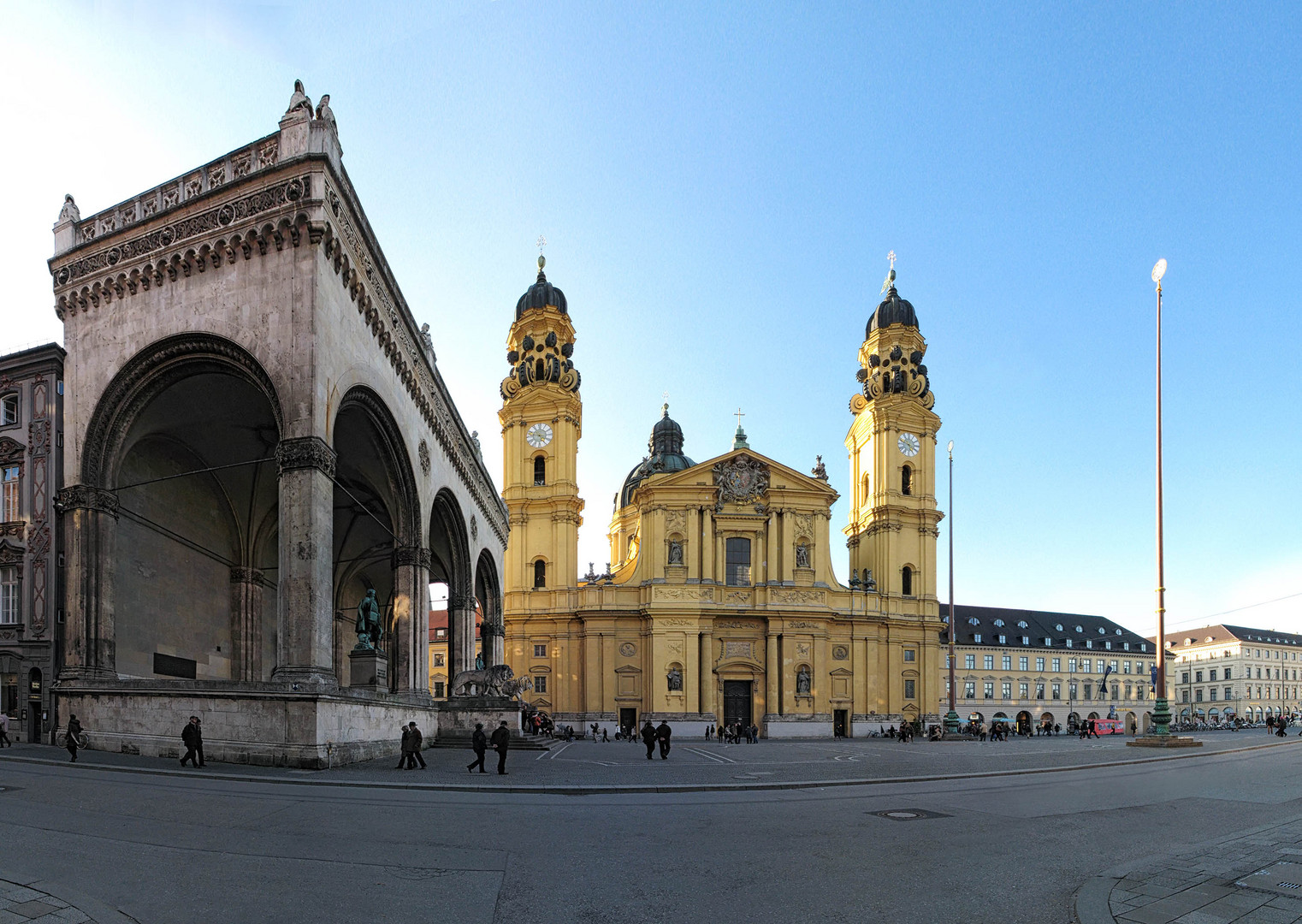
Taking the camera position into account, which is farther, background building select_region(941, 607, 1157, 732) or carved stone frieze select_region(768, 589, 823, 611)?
background building select_region(941, 607, 1157, 732)

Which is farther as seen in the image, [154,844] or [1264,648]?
[1264,648]

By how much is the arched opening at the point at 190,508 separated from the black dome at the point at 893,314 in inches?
2042

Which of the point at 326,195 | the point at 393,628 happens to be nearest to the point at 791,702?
the point at 393,628

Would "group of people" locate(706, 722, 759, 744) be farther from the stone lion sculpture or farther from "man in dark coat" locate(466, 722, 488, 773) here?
"man in dark coat" locate(466, 722, 488, 773)

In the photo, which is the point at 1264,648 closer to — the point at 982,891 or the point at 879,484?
the point at 879,484

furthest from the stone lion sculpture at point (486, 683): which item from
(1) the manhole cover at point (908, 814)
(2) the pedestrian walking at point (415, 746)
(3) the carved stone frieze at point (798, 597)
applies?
(3) the carved stone frieze at point (798, 597)

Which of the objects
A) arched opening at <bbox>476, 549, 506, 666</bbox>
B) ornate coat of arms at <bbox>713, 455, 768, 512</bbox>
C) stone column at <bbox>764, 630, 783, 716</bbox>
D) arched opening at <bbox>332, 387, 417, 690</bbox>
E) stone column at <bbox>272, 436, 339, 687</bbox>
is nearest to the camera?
stone column at <bbox>272, 436, 339, 687</bbox>

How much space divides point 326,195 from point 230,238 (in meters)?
2.76

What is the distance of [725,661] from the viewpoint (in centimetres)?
6016

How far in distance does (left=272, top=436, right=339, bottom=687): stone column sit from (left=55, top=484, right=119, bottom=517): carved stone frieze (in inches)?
263

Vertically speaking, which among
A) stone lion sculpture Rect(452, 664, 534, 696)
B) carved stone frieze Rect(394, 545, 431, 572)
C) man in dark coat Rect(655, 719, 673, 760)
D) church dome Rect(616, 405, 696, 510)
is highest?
church dome Rect(616, 405, 696, 510)

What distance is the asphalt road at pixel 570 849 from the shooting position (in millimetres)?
7098

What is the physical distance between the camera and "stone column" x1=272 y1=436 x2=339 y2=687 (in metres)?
18.5

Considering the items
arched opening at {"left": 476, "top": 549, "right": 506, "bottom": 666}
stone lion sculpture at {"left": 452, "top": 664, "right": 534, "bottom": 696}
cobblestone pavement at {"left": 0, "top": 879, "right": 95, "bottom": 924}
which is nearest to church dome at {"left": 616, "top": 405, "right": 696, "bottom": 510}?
arched opening at {"left": 476, "top": 549, "right": 506, "bottom": 666}
